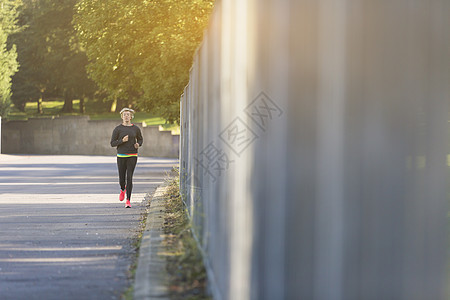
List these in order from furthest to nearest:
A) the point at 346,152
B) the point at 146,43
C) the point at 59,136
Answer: the point at 59,136 < the point at 146,43 < the point at 346,152

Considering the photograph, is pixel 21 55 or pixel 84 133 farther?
pixel 21 55

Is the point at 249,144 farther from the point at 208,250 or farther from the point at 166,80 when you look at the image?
the point at 166,80

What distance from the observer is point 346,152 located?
436 cm

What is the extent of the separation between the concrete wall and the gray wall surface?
5057cm

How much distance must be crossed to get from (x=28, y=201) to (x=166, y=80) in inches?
380

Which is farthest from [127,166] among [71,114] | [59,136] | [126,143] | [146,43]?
[71,114]

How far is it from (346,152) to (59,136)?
174 feet

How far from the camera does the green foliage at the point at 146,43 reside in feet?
77.4

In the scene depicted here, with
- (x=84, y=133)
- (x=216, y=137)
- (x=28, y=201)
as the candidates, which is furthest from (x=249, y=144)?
(x=84, y=133)

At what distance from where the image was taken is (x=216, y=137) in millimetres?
5898

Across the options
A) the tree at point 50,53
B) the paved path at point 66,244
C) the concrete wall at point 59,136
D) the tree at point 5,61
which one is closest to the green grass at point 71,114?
the tree at point 50,53

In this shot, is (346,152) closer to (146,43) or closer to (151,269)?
(151,269)

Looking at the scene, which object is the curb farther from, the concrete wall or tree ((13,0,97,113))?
tree ((13,0,97,113))

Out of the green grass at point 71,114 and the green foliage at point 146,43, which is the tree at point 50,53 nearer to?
the green grass at point 71,114
